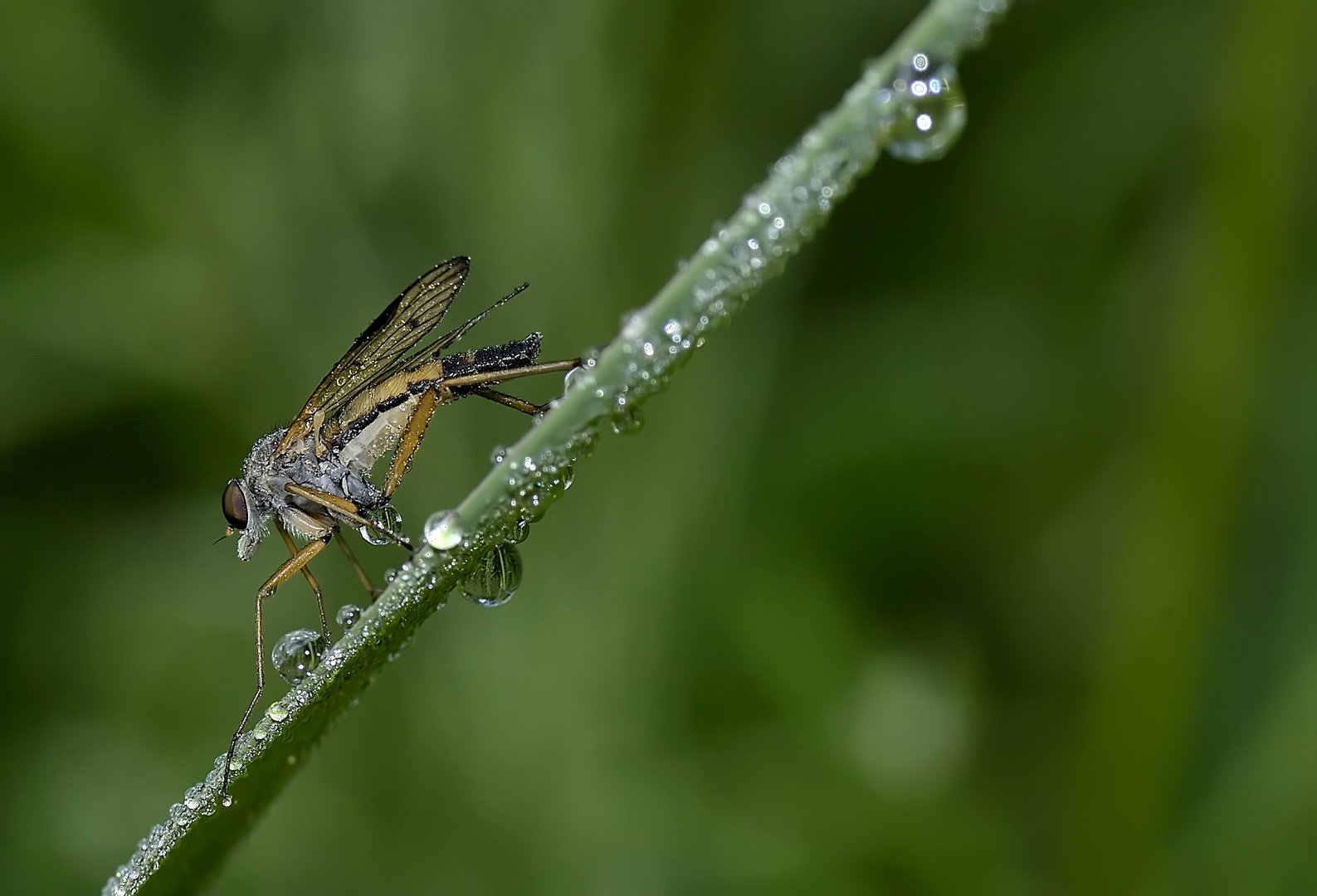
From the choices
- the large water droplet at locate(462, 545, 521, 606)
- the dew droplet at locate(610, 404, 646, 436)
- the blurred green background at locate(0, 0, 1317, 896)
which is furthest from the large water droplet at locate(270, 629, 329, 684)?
the blurred green background at locate(0, 0, 1317, 896)

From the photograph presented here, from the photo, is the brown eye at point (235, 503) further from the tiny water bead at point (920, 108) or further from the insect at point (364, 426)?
the tiny water bead at point (920, 108)

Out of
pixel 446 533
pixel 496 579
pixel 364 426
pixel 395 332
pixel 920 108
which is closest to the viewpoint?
pixel 920 108

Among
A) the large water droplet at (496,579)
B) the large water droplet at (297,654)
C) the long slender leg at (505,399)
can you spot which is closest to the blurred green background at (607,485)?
the long slender leg at (505,399)

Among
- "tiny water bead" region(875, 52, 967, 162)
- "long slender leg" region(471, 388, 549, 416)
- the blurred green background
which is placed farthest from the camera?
the blurred green background

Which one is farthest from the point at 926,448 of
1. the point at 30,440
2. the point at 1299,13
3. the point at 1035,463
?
the point at 30,440

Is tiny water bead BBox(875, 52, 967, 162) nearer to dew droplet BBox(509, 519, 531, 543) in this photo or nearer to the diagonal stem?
the diagonal stem

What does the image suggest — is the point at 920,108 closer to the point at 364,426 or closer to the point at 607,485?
the point at 364,426

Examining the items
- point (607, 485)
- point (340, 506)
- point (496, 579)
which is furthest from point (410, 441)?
point (496, 579)
